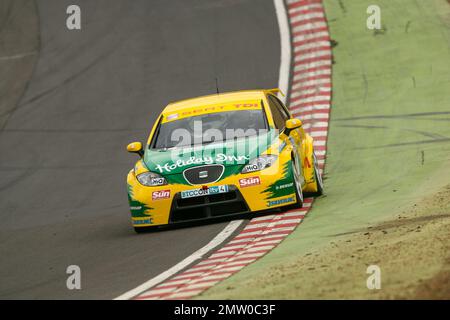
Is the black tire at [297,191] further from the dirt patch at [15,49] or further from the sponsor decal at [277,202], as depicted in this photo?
the dirt patch at [15,49]

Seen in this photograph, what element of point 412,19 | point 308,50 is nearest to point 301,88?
point 308,50

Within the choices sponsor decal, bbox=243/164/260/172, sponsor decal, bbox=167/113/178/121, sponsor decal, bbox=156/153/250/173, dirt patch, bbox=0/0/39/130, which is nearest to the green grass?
sponsor decal, bbox=243/164/260/172

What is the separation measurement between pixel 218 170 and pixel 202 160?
25 cm

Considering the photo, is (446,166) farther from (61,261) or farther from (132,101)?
(132,101)

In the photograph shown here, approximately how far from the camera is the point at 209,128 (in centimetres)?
1458

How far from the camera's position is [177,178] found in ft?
44.9

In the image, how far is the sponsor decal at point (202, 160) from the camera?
1370cm

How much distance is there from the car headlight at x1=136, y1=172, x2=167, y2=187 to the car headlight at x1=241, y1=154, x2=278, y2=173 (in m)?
0.92

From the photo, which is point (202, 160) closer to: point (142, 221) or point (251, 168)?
point (251, 168)

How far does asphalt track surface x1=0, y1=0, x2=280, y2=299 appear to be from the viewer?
12.3 metres

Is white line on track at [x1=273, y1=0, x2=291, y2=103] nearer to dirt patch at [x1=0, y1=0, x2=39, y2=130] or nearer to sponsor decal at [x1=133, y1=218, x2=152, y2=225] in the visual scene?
dirt patch at [x1=0, y1=0, x2=39, y2=130]

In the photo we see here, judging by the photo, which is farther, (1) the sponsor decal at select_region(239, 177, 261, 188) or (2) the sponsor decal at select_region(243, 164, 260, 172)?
(2) the sponsor decal at select_region(243, 164, 260, 172)

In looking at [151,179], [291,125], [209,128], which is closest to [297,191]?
[291,125]

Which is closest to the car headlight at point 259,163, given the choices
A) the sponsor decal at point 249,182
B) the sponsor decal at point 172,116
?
the sponsor decal at point 249,182
